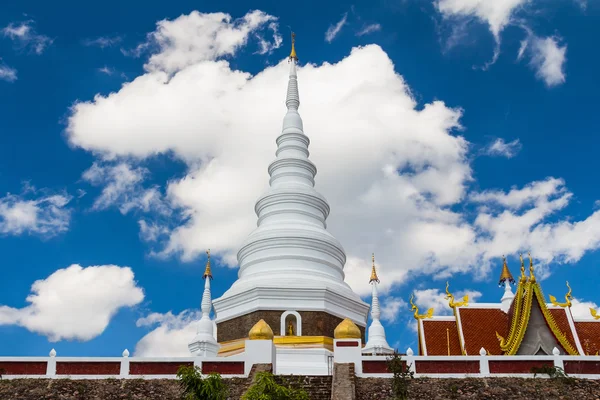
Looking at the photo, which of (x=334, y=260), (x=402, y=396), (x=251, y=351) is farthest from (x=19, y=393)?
(x=334, y=260)

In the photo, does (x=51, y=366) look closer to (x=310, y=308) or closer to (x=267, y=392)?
(x=267, y=392)

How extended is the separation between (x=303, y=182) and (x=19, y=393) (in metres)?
18.3

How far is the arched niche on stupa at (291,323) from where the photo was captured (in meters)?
28.5

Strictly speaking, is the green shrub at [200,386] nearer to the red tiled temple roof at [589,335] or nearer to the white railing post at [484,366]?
the white railing post at [484,366]

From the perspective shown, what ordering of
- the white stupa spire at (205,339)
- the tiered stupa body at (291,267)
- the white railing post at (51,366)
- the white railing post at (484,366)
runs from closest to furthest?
the white railing post at (484,366)
the white railing post at (51,366)
the tiered stupa body at (291,267)
the white stupa spire at (205,339)

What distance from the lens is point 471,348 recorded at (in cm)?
2514

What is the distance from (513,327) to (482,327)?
287 centimetres

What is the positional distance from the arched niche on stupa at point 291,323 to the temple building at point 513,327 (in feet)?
Answer: 15.9

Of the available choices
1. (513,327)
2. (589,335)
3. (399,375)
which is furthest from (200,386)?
(589,335)

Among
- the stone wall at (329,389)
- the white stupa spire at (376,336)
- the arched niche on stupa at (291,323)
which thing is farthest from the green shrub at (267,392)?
the white stupa spire at (376,336)

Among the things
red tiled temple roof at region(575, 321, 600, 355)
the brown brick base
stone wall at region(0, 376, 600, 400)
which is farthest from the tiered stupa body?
stone wall at region(0, 376, 600, 400)

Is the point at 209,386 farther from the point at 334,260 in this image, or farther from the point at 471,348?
the point at 334,260

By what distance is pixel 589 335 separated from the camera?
26062 mm

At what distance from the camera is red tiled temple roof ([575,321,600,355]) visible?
2552 cm
